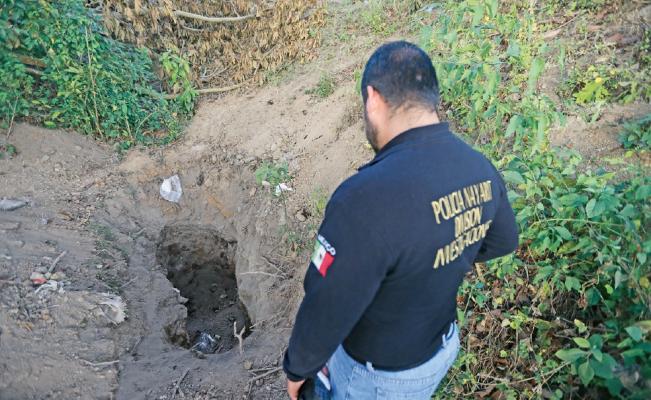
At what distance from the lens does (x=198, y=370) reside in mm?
3018

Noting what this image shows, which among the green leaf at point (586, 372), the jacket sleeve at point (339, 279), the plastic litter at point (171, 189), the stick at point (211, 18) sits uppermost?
the jacket sleeve at point (339, 279)

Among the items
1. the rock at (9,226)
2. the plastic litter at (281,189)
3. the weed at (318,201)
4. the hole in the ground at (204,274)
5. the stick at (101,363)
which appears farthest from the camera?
the hole in the ground at (204,274)

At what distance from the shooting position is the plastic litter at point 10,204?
3660 millimetres

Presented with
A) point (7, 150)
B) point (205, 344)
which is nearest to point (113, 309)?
point (205, 344)

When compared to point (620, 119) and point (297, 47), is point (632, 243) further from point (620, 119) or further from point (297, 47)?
point (297, 47)

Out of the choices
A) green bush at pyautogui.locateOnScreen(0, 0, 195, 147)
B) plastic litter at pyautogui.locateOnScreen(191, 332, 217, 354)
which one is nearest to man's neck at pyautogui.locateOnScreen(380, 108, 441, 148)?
plastic litter at pyautogui.locateOnScreen(191, 332, 217, 354)

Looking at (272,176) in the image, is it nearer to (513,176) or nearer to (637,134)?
(513,176)

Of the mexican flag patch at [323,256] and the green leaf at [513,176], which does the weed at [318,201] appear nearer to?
the green leaf at [513,176]

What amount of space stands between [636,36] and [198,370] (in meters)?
4.13

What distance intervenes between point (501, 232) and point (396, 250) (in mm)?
653

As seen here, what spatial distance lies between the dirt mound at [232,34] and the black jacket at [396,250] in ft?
14.0

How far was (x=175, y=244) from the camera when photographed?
4.52 metres

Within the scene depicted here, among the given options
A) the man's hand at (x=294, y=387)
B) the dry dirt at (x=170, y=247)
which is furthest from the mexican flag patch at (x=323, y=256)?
the dry dirt at (x=170, y=247)

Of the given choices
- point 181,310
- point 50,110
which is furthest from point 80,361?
point 50,110
